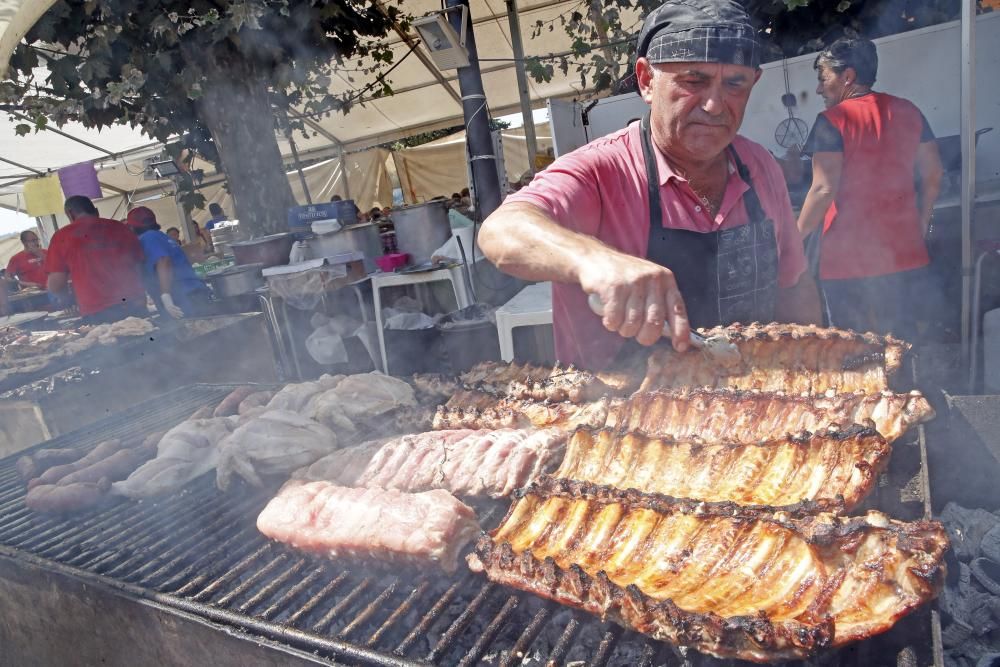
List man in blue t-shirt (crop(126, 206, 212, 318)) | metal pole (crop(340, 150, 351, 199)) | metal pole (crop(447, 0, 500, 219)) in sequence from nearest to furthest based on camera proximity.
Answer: metal pole (crop(447, 0, 500, 219))
man in blue t-shirt (crop(126, 206, 212, 318))
metal pole (crop(340, 150, 351, 199))

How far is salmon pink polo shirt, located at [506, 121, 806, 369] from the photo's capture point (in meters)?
3.00

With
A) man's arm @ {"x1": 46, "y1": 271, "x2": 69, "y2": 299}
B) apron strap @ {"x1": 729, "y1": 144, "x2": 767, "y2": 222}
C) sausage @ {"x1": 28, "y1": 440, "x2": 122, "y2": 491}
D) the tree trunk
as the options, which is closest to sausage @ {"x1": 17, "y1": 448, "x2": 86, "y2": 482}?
sausage @ {"x1": 28, "y1": 440, "x2": 122, "y2": 491}

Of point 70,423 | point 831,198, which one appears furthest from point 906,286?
point 70,423

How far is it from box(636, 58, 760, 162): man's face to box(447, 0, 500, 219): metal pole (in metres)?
4.37

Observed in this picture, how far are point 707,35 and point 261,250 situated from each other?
6956 mm

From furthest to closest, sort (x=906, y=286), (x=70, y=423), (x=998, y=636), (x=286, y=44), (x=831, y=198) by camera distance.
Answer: (x=286, y=44)
(x=70, y=423)
(x=906, y=286)
(x=831, y=198)
(x=998, y=636)

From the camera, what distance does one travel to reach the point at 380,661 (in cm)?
181

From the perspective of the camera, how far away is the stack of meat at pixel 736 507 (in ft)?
5.11

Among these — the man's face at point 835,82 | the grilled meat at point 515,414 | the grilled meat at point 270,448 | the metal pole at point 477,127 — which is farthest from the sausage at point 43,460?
the man's face at point 835,82

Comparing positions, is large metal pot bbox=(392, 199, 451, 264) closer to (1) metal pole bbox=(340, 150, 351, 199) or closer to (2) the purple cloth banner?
(1) metal pole bbox=(340, 150, 351, 199)

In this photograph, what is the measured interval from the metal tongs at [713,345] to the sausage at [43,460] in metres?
3.77

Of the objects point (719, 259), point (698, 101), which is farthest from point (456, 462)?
point (698, 101)

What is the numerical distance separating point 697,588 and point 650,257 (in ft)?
6.24

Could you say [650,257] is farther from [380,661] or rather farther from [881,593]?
[380,661]
